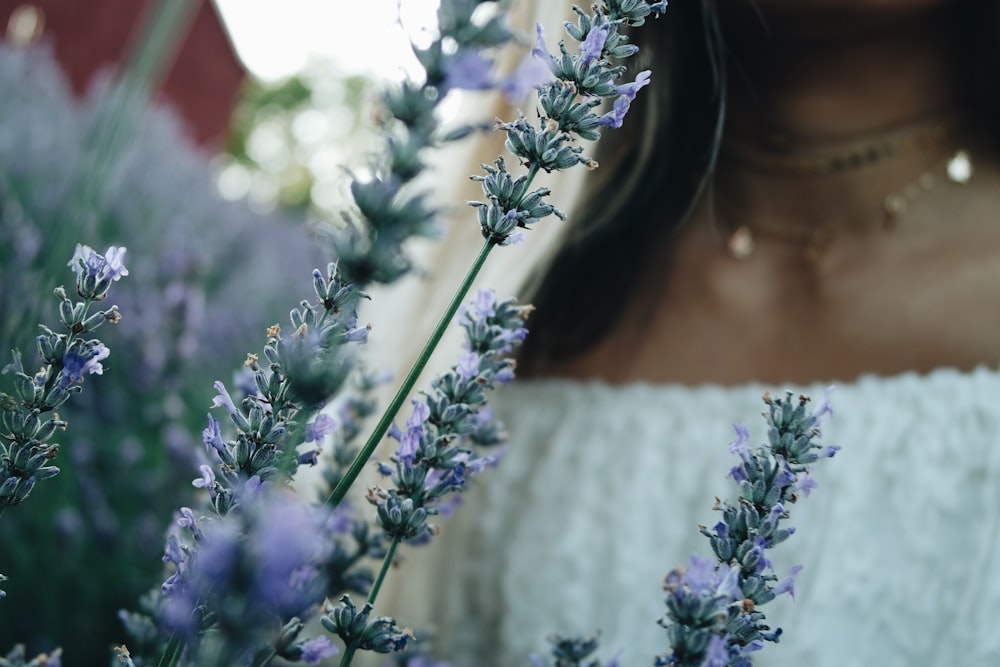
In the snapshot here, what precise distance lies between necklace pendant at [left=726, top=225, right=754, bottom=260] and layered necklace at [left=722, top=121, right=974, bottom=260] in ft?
0.25

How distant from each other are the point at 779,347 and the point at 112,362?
122 centimetres

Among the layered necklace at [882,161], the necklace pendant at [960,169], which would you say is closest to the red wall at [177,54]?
the layered necklace at [882,161]

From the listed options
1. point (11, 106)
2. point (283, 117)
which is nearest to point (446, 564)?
point (11, 106)

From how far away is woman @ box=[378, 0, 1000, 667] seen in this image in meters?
Result: 1.18

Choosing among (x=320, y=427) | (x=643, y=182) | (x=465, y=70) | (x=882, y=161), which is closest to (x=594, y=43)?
(x=465, y=70)

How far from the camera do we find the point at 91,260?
15.2 inches

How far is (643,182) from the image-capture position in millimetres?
1442

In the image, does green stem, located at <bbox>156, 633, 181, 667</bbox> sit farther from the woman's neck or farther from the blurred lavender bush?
the woman's neck

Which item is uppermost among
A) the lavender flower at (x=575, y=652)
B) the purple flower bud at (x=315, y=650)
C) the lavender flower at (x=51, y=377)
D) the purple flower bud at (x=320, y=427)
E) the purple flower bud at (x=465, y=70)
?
the purple flower bud at (x=465, y=70)

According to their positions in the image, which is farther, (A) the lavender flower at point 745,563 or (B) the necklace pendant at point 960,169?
(B) the necklace pendant at point 960,169

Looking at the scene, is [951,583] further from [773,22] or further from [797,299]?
[773,22]

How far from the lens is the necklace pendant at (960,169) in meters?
1.42

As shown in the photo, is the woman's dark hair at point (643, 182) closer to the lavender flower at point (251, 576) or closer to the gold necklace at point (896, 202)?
the gold necklace at point (896, 202)

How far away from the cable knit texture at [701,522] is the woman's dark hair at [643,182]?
0.14m
